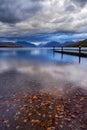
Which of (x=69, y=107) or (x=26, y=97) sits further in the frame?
(x=26, y=97)

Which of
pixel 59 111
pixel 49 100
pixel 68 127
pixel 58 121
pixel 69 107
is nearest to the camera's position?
pixel 68 127

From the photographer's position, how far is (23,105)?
362 inches

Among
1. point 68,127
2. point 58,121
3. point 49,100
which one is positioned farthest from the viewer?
point 49,100

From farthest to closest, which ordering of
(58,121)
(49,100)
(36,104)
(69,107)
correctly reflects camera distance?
(49,100) < (36,104) < (69,107) < (58,121)

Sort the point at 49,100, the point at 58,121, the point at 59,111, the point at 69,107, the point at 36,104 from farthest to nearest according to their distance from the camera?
the point at 49,100 → the point at 36,104 → the point at 69,107 → the point at 59,111 → the point at 58,121

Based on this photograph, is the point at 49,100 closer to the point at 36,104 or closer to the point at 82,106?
the point at 36,104

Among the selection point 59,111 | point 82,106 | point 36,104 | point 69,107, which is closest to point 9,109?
point 36,104

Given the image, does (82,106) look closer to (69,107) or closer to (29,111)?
(69,107)

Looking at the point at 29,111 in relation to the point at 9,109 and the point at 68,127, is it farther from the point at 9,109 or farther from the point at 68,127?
the point at 68,127

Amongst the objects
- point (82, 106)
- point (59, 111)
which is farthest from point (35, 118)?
point (82, 106)

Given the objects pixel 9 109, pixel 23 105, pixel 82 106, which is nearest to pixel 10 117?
pixel 9 109

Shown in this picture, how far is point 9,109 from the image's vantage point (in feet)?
28.1

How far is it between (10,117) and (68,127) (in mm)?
2611

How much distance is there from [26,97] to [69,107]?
2.97 metres
